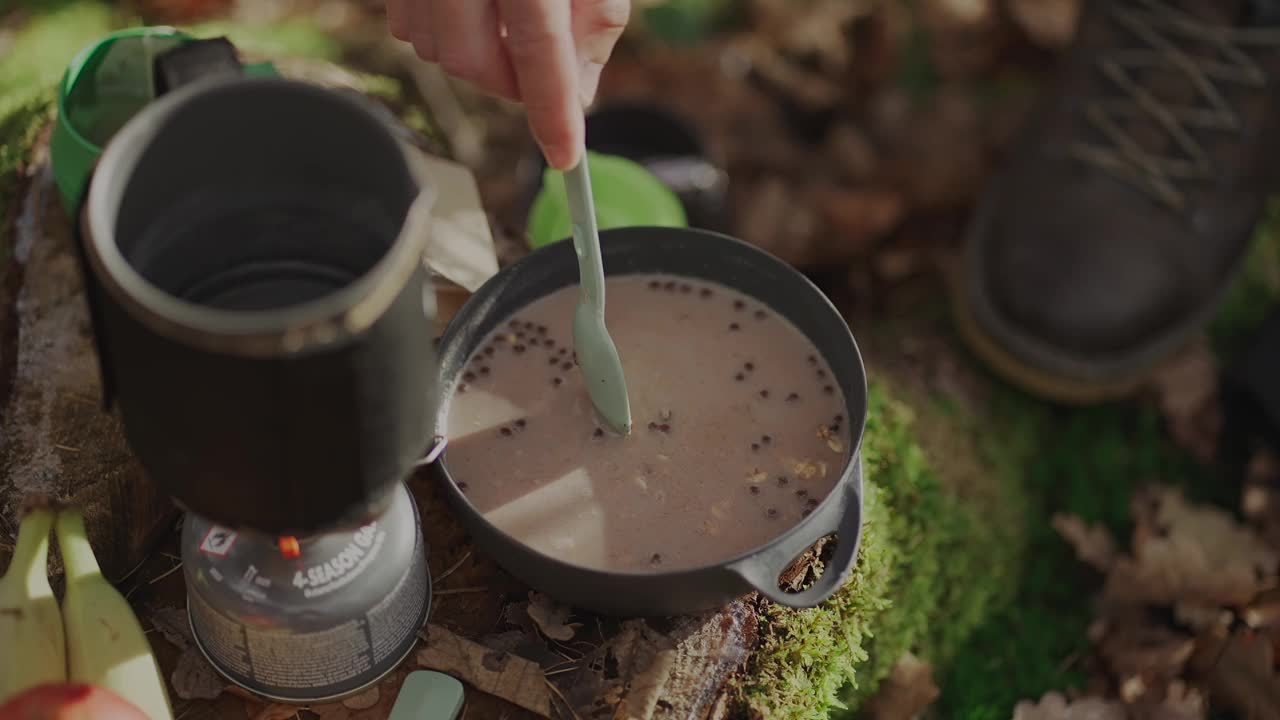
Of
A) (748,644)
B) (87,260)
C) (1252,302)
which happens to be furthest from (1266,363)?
(87,260)

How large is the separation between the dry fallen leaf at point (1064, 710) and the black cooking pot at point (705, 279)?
2.52 feet

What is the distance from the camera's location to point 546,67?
162 cm

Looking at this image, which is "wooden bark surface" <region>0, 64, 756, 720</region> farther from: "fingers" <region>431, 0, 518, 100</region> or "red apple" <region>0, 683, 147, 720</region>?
"fingers" <region>431, 0, 518, 100</region>

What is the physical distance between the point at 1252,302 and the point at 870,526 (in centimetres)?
204

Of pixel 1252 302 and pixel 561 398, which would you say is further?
pixel 1252 302

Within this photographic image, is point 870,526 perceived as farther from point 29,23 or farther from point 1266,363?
point 29,23

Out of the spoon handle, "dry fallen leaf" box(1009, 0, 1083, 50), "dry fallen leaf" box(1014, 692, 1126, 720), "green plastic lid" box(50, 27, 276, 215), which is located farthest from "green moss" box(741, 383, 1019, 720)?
"dry fallen leaf" box(1009, 0, 1083, 50)

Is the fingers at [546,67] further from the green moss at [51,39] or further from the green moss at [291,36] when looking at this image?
the green moss at [51,39]

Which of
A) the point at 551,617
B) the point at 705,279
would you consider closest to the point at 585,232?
the point at 705,279

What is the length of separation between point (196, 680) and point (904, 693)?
1456mm

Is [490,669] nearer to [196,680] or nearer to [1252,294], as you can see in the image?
[196,680]

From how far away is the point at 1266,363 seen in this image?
3.19 metres

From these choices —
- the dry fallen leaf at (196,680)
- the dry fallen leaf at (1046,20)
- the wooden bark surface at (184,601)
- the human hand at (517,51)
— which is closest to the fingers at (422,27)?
the human hand at (517,51)

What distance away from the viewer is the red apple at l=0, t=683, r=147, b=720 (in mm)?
1539
